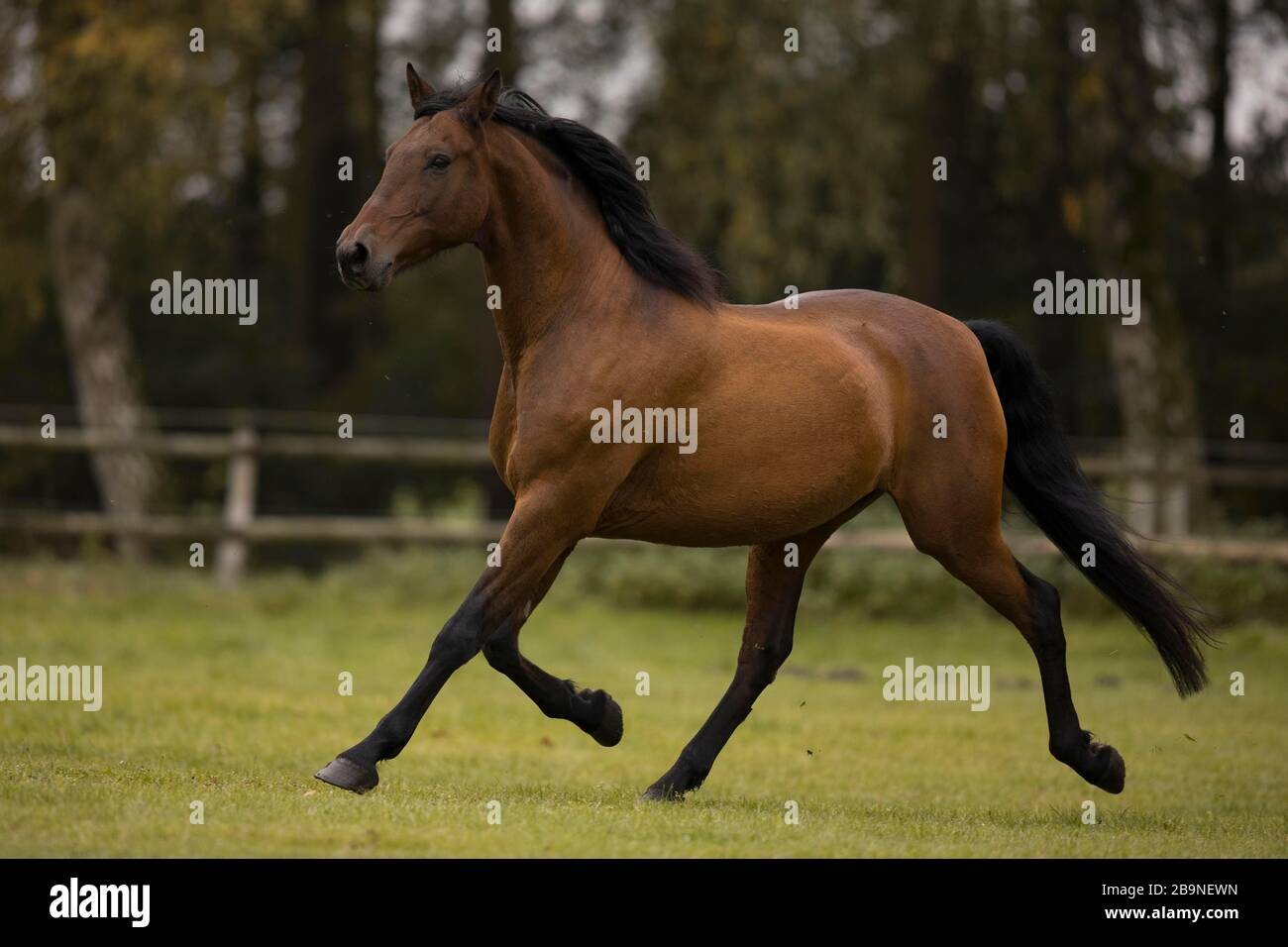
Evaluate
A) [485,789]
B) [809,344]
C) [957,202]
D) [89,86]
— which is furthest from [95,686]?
[957,202]

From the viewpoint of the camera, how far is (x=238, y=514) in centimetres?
1475

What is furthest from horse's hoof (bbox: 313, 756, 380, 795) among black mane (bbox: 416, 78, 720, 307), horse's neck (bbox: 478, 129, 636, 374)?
black mane (bbox: 416, 78, 720, 307)

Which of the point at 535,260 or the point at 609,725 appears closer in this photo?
the point at 535,260

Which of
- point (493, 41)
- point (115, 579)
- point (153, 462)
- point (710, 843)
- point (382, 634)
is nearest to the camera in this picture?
point (710, 843)

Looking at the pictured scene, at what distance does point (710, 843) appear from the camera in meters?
5.03

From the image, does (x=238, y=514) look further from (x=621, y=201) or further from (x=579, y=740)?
(x=621, y=201)

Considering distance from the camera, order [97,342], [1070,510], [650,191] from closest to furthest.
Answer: [1070,510], [650,191], [97,342]

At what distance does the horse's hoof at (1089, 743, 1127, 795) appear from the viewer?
641 cm

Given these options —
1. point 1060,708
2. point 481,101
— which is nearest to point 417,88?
point 481,101

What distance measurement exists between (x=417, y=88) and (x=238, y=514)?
31.3ft

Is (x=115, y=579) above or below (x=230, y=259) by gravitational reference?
below

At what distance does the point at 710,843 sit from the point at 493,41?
506 cm

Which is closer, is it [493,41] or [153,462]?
[493,41]
